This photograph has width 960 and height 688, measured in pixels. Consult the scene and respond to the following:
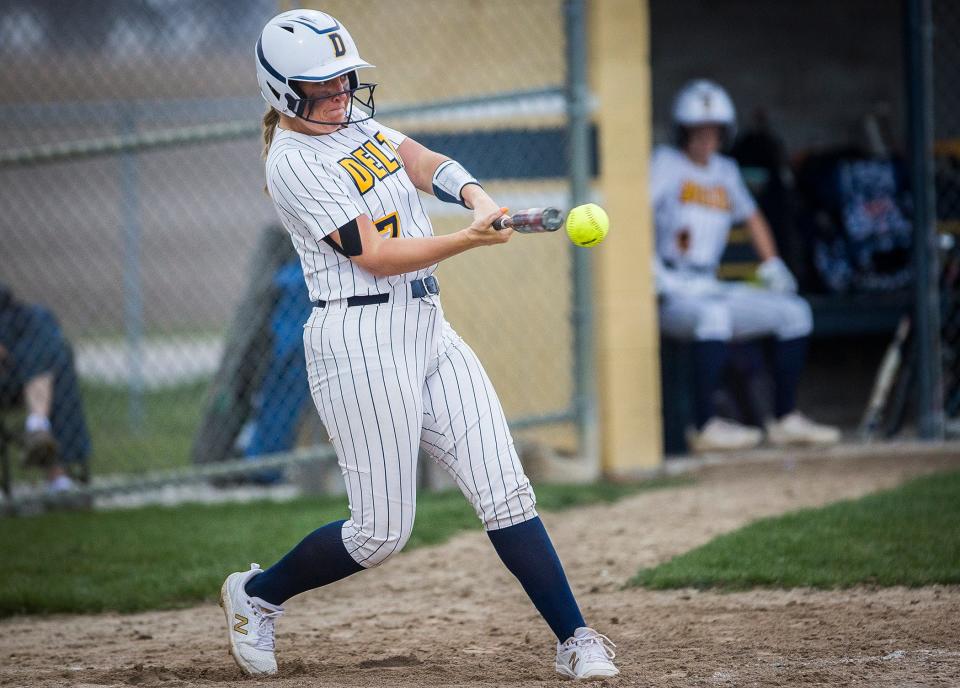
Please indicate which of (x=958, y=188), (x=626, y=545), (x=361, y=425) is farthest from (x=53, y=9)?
(x=361, y=425)

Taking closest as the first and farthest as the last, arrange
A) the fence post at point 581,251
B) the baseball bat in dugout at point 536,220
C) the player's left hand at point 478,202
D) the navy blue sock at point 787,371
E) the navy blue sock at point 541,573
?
the baseball bat in dugout at point 536,220, the player's left hand at point 478,202, the navy blue sock at point 541,573, the fence post at point 581,251, the navy blue sock at point 787,371

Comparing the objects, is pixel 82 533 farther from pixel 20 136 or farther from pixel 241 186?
pixel 241 186

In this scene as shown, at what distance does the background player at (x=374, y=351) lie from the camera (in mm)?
3307

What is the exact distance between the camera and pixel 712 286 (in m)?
7.04

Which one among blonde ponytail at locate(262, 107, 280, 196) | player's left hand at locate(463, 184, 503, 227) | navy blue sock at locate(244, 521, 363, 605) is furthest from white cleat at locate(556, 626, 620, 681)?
blonde ponytail at locate(262, 107, 280, 196)

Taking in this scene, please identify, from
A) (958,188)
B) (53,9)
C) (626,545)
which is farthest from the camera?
(53,9)

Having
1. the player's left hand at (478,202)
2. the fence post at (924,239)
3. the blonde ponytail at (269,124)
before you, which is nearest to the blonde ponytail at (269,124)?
the blonde ponytail at (269,124)

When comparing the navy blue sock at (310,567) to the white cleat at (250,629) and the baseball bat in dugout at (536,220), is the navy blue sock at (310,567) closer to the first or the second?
the white cleat at (250,629)

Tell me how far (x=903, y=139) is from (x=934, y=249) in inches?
99.8

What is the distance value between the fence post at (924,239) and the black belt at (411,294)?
4.39 m

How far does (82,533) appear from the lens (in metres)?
5.66

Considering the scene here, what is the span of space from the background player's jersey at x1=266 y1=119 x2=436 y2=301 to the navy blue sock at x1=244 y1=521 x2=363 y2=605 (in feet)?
2.10

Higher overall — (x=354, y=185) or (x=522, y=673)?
(x=354, y=185)

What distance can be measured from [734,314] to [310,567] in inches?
155
